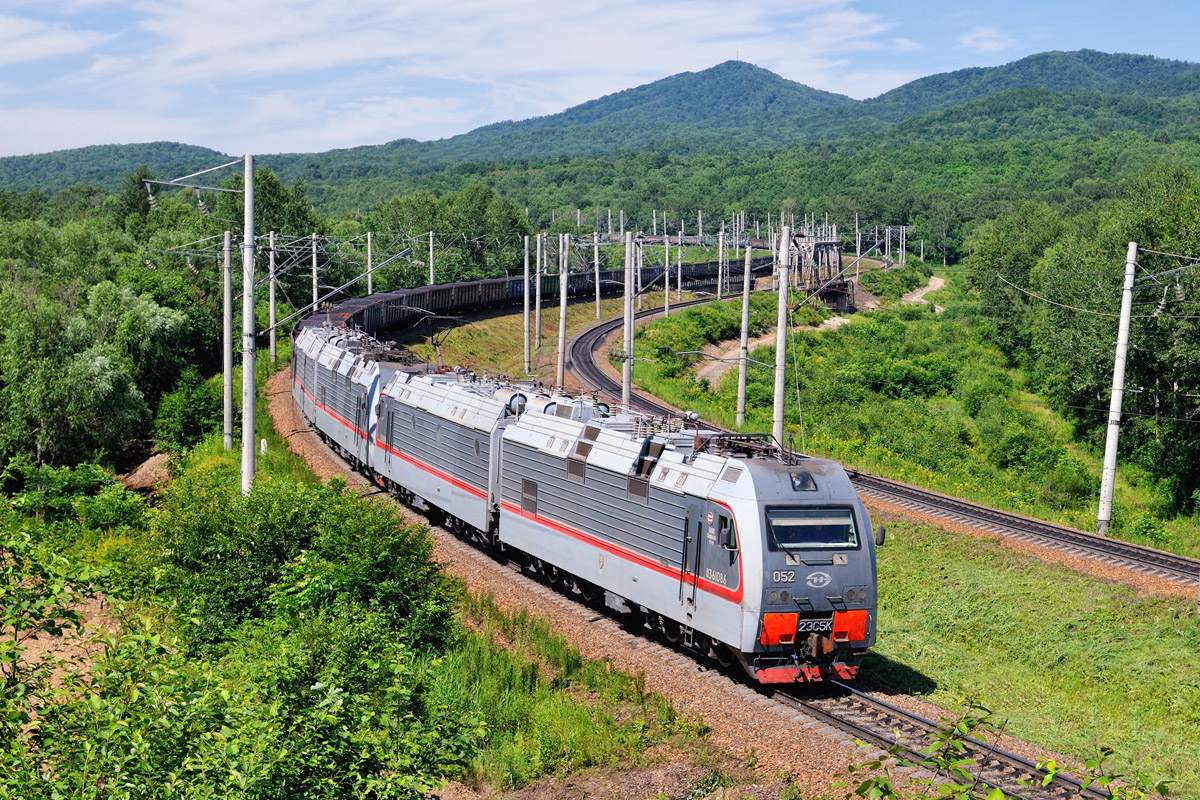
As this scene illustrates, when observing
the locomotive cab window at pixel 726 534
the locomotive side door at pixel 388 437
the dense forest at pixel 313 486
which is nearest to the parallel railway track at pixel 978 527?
the locomotive cab window at pixel 726 534

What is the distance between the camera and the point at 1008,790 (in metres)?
13.7

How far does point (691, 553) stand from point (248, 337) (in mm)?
11521

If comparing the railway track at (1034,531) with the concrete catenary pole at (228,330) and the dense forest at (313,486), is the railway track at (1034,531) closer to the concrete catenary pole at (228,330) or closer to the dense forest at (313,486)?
the dense forest at (313,486)

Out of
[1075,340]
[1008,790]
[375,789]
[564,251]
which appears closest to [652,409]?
[564,251]

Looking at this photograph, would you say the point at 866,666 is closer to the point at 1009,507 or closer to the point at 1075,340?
the point at 1009,507

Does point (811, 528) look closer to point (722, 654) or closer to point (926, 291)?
point (722, 654)

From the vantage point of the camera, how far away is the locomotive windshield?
17.0m

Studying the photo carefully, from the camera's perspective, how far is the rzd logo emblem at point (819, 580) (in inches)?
670

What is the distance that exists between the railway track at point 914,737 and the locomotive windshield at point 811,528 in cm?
246

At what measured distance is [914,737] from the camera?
15.6 meters

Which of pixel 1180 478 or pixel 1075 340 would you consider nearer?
pixel 1180 478

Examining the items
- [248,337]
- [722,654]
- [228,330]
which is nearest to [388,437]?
[228,330]

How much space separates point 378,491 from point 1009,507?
2184 cm

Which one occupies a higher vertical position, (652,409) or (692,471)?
(692,471)
